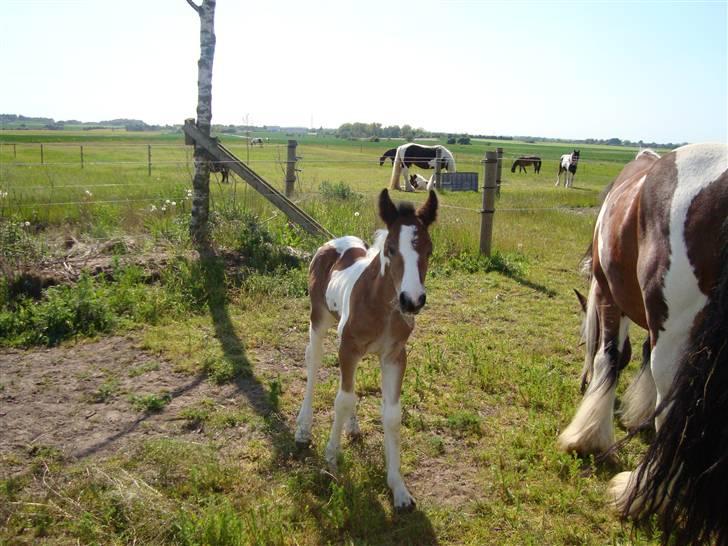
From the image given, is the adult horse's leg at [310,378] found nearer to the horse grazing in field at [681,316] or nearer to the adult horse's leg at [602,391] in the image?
the adult horse's leg at [602,391]

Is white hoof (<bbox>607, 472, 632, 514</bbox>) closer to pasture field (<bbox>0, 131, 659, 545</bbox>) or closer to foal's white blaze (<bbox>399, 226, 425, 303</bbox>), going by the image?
pasture field (<bbox>0, 131, 659, 545</bbox>)

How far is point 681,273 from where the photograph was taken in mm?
2570

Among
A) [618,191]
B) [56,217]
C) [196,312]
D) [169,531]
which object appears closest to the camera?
[169,531]

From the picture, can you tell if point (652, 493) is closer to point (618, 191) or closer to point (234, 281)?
point (618, 191)

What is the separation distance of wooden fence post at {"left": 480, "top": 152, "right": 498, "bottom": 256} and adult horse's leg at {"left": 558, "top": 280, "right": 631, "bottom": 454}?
443 cm

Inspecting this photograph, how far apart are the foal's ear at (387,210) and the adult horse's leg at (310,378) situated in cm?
109

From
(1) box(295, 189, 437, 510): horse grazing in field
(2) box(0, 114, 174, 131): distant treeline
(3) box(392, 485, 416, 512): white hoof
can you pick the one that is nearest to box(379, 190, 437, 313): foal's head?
(1) box(295, 189, 437, 510): horse grazing in field

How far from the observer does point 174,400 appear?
422cm

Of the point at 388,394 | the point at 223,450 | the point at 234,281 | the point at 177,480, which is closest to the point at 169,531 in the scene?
the point at 177,480

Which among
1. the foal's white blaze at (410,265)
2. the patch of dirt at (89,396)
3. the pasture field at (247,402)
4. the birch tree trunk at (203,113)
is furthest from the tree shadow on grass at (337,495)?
the birch tree trunk at (203,113)

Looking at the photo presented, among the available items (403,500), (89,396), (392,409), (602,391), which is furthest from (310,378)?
(602,391)

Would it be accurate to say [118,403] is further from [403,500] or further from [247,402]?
[403,500]

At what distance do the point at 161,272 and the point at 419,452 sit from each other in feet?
13.6

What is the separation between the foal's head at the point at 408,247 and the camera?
278 cm
